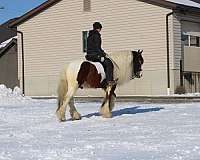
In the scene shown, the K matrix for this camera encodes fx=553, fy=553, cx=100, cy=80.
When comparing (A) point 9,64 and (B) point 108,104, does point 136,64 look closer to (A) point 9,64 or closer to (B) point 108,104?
(B) point 108,104

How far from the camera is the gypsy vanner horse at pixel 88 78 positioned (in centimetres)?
1291

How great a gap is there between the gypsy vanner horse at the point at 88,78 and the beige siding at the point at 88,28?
15.2 m

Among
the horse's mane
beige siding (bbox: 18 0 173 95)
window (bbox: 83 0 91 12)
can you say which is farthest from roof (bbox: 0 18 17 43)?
the horse's mane

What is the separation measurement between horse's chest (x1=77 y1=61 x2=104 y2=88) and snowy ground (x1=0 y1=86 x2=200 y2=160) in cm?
83

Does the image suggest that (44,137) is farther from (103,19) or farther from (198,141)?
(103,19)

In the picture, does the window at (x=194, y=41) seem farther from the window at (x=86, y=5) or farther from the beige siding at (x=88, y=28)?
the window at (x=86, y=5)

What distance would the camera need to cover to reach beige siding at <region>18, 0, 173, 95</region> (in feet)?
97.0

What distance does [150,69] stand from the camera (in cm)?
2961

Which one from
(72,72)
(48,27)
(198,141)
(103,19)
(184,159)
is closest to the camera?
(184,159)

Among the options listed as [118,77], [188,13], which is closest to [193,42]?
[188,13]

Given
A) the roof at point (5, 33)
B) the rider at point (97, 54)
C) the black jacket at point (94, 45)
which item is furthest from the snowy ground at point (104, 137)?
the roof at point (5, 33)

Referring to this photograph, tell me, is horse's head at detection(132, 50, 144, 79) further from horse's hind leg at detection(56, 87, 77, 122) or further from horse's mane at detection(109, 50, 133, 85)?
horse's hind leg at detection(56, 87, 77, 122)

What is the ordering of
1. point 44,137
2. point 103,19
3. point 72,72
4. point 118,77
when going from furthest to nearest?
point 103,19
point 118,77
point 72,72
point 44,137

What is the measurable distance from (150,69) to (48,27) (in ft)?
29.0
